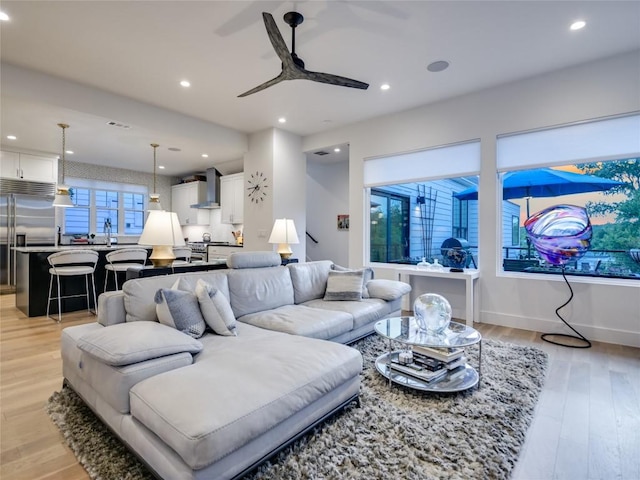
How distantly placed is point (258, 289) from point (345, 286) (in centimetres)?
98

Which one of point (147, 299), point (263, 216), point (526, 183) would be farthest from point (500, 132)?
point (147, 299)

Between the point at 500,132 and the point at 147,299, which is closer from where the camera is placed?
the point at 147,299

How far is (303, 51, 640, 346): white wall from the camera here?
3492 mm

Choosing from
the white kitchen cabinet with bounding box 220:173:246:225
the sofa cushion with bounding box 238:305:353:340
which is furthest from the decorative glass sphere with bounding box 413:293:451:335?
the white kitchen cabinet with bounding box 220:173:246:225

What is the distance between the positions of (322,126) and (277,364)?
4787mm

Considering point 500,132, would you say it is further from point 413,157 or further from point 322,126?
point 322,126

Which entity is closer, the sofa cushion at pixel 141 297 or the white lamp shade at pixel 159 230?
the sofa cushion at pixel 141 297

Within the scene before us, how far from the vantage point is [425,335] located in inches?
98.2

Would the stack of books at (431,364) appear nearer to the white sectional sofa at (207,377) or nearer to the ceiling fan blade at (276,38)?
the white sectional sofa at (207,377)

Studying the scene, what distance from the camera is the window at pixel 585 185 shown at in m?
3.55

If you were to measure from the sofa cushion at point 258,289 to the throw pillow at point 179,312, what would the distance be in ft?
1.96

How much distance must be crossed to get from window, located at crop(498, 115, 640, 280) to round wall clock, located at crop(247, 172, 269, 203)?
3.72 metres

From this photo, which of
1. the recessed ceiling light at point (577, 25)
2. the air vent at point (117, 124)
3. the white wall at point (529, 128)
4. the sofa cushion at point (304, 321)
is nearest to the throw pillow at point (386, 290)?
the sofa cushion at point (304, 321)

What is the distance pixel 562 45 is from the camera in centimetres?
331
